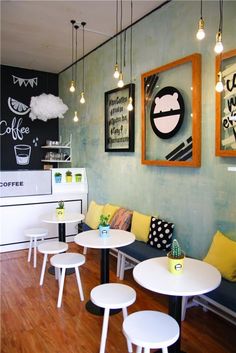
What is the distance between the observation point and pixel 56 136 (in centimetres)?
644

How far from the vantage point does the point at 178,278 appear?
1.89m

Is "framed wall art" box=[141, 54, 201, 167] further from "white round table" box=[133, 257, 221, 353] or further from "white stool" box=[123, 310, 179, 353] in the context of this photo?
"white stool" box=[123, 310, 179, 353]

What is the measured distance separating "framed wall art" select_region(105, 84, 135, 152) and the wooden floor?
1.82 metres

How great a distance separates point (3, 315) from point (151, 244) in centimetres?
164

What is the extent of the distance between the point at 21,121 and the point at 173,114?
3.89 m

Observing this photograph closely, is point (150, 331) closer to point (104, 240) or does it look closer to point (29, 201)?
point (104, 240)

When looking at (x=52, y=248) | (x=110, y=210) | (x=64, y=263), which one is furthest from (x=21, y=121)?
(x=64, y=263)

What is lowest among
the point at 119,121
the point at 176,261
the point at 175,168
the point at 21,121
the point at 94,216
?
the point at 94,216

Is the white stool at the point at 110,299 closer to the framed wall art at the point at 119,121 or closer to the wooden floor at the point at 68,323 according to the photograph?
the wooden floor at the point at 68,323

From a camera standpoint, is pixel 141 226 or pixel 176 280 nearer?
pixel 176 280

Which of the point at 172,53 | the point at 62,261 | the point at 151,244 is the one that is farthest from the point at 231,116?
the point at 62,261

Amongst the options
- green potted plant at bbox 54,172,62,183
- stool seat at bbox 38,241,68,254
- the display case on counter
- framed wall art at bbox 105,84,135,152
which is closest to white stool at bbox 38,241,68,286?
stool seat at bbox 38,241,68,254

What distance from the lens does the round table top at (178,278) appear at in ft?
5.68

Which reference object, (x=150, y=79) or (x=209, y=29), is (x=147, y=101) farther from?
(x=209, y=29)
